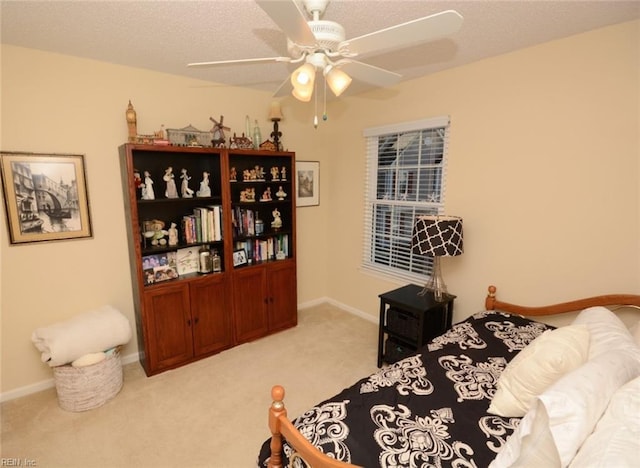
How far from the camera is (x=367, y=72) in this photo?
1777 millimetres

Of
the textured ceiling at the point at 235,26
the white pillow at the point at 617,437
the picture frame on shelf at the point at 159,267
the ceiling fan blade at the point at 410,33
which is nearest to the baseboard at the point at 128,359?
the picture frame on shelf at the point at 159,267

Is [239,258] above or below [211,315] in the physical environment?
above

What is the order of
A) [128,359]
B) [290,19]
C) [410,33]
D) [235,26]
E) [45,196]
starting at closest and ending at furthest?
[290,19]
[410,33]
[235,26]
[45,196]
[128,359]

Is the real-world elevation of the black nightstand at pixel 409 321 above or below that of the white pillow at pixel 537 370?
below

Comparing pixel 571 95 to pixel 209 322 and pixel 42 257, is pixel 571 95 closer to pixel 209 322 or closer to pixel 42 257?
pixel 209 322

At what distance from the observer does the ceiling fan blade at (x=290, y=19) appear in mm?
1062

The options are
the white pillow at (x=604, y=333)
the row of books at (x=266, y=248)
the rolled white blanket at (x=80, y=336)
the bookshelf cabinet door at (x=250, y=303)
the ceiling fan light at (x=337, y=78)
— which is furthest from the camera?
the row of books at (x=266, y=248)

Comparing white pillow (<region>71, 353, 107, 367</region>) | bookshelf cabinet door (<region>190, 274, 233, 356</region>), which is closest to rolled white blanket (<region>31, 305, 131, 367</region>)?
white pillow (<region>71, 353, 107, 367</region>)

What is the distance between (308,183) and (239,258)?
133 centimetres

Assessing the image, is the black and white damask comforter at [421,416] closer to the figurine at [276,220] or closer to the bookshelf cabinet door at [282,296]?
the bookshelf cabinet door at [282,296]

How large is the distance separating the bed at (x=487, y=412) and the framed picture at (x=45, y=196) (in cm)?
230

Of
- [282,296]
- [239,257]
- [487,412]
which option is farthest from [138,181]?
[487,412]

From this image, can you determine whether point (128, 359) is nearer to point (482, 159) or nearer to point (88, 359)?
point (88, 359)

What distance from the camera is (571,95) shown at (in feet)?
7.20
